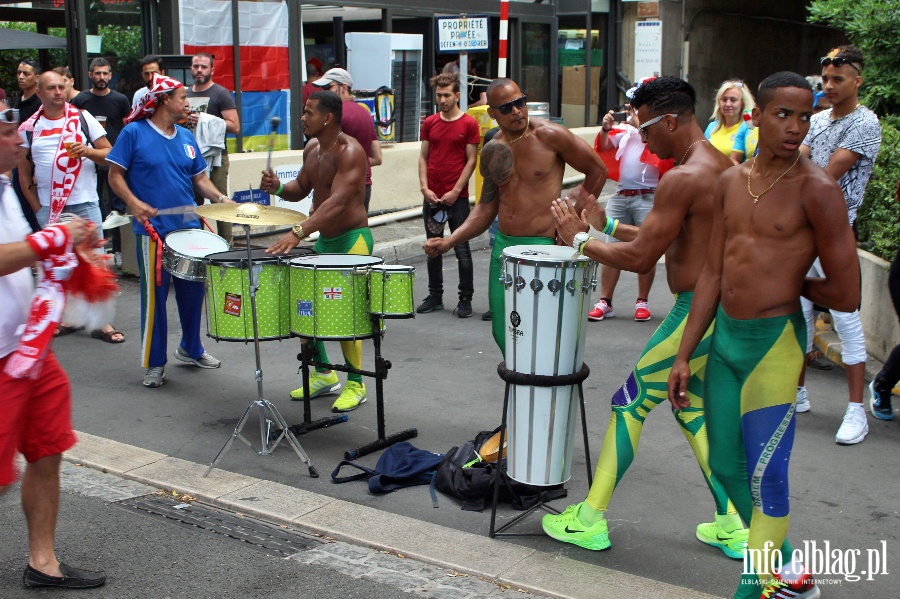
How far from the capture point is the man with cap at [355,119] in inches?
373

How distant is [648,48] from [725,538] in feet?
48.4

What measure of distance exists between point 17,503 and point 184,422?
1.45 m

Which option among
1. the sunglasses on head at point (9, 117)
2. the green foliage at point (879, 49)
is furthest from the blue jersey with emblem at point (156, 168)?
the green foliage at point (879, 49)

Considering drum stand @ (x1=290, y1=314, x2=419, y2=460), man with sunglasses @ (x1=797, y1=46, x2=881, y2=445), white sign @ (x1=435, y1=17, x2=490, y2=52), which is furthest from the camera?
white sign @ (x1=435, y1=17, x2=490, y2=52)

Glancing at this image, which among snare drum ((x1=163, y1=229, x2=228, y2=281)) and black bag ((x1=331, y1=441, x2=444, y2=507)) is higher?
snare drum ((x1=163, y1=229, x2=228, y2=281))

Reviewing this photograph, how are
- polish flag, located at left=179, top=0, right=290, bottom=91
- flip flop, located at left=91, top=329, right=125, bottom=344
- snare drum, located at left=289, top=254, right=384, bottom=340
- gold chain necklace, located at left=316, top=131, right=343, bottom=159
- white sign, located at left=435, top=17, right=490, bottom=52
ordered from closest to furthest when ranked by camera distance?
snare drum, located at left=289, top=254, right=384, bottom=340, gold chain necklace, located at left=316, top=131, right=343, bottom=159, flip flop, located at left=91, top=329, right=125, bottom=344, polish flag, located at left=179, top=0, right=290, bottom=91, white sign, located at left=435, top=17, right=490, bottom=52

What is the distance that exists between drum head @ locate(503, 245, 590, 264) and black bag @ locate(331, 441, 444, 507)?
4.31 ft

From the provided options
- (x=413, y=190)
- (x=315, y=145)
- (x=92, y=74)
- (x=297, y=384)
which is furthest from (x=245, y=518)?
(x=413, y=190)

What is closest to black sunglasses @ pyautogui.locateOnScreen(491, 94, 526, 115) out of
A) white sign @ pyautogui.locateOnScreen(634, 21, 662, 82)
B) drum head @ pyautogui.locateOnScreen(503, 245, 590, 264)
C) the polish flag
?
drum head @ pyautogui.locateOnScreen(503, 245, 590, 264)

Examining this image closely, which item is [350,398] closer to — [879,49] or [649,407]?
[649,407]

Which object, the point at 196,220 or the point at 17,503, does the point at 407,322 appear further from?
the point at 17,503

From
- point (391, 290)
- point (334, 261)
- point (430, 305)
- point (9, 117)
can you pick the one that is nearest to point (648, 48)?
point (430, 305)

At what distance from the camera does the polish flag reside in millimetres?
12141

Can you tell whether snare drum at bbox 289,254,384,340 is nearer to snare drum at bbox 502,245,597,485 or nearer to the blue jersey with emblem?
snare drum at bbox 502,245,597,485
